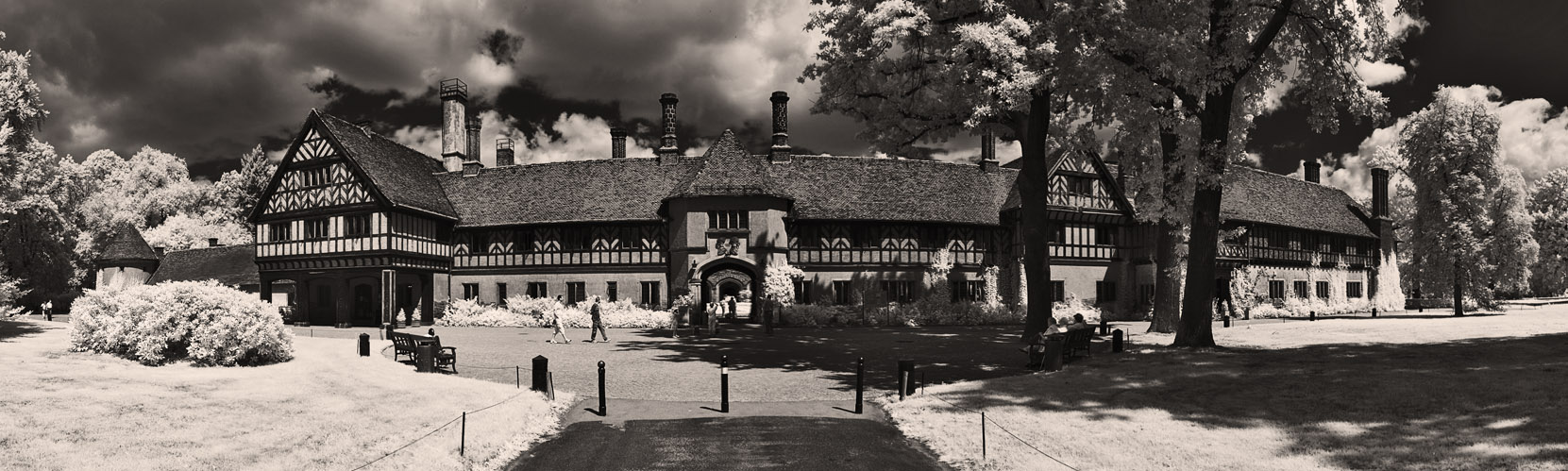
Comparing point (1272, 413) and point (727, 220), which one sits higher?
point (727, 220)

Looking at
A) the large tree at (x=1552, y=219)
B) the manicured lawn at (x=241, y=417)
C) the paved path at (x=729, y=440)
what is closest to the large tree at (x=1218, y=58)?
the paved path at (x=729, y=440)

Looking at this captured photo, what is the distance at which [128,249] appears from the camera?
175 feet

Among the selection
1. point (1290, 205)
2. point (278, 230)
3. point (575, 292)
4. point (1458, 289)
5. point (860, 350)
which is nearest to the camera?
point (860, 350)

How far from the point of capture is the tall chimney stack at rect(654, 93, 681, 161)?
4531 cm

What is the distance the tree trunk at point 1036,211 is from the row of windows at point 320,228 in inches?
1155

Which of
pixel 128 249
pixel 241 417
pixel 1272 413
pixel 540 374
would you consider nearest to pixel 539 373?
pixel 540 374

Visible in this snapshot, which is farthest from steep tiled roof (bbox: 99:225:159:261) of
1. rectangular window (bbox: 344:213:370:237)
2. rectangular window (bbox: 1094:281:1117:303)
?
rectangular window (bbox: 1094:281:1117:303)

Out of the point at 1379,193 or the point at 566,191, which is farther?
the point at 1379,193

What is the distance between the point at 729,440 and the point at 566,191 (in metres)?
34.5

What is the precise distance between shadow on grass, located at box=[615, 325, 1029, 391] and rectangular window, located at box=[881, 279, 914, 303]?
21.4ft

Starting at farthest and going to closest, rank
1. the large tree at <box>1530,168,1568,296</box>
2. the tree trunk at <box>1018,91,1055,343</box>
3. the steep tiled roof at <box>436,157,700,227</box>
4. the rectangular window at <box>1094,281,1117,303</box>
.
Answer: the large tree at <box>1530,168,1568,296</box>
the rectangular window at <box>1094,281,1117,303</box>
the steep tiled roof at <box>436,157,700,227</box>
the tree trunk at <box>1018,91,1055,343</box>

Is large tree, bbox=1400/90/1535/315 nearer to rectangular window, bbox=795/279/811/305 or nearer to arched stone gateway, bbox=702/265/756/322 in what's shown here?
rectangular window, bbox=795/279/811/305

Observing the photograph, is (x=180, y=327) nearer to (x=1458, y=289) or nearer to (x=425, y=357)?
(x=425, y=357)

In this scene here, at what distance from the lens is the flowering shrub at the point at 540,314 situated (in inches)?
1476
